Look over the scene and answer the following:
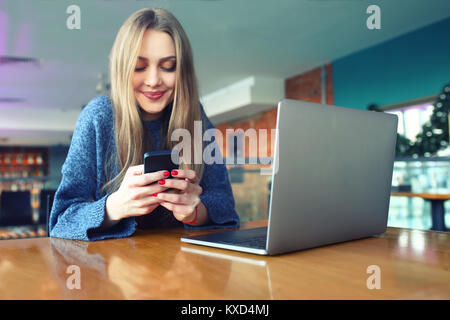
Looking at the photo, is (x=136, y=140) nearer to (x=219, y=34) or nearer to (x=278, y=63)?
(x=219, y=34)

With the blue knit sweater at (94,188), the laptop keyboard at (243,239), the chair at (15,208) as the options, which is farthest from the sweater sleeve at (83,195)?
the chair at (15,208)

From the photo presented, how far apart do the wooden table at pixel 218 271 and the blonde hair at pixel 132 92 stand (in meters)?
0.31

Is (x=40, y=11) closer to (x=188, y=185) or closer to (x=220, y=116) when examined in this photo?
(x=188, y=185)

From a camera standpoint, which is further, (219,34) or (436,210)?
(219,34)

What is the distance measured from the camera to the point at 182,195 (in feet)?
2.55

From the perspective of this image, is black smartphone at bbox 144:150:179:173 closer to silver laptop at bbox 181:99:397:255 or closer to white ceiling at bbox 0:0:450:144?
silver laptop at bbox 181:99:397:255

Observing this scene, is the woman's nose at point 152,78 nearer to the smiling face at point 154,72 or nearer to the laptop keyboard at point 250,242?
the smiling face at point 154,72

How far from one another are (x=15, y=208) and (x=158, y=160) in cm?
322

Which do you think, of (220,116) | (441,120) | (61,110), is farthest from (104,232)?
(61,110)

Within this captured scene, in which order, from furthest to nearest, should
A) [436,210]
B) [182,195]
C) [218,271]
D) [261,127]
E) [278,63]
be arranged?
[261,127] → [278,63] → [436,210] → [182,195] → [218,271]

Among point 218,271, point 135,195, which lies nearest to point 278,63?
point 135,195

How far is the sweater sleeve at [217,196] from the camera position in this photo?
3.11ft

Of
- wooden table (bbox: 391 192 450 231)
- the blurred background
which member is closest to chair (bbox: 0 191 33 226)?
the blurred background

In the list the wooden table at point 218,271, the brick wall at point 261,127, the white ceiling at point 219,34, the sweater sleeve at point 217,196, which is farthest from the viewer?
the white ceiling at point 219,34
